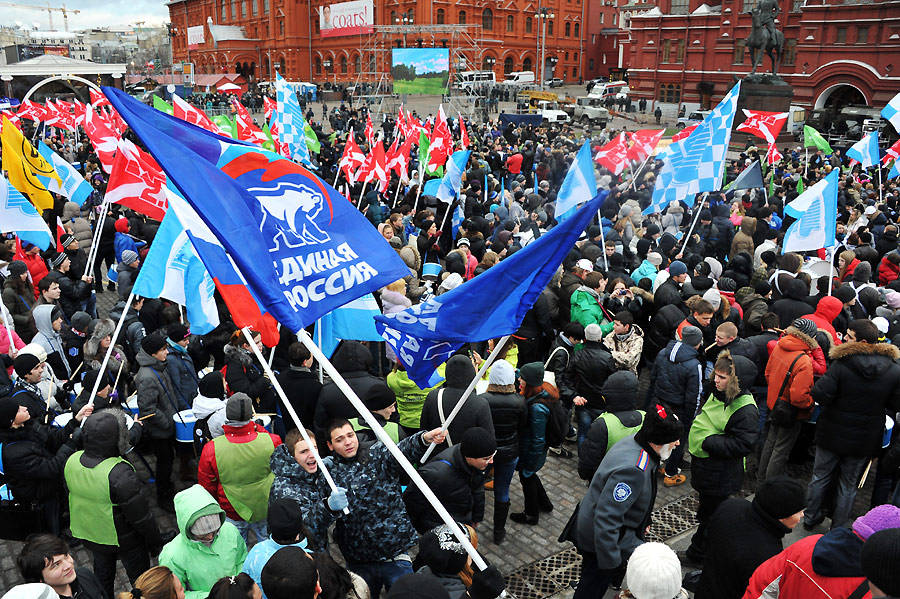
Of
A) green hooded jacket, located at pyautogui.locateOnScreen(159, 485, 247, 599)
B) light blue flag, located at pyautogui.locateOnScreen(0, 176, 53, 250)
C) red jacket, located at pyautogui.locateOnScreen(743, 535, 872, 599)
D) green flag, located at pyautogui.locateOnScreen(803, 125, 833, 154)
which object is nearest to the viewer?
red jacket, located at pyautogui.locateOnScreen(743, 535, 872, 599)

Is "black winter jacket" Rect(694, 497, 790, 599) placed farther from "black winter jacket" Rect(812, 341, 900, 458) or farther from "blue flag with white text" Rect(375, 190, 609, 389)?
"black winter jacket" Rect(812, 341, 900, 458)

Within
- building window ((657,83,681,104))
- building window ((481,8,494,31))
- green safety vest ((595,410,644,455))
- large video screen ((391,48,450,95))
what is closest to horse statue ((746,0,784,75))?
building window ((657,83,681,104))

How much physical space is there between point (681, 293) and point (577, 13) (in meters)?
71.8

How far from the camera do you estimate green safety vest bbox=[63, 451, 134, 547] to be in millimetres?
4215

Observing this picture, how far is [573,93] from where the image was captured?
6309cm

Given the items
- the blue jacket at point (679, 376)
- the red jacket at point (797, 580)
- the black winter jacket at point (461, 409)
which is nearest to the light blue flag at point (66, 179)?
the black winter jacket at point (461, 409)

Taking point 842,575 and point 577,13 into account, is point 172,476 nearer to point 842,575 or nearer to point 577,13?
point 842,575

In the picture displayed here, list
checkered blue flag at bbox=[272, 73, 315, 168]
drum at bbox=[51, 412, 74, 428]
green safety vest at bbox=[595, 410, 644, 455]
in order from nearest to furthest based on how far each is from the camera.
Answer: green safety vest at bbox=[595, 410, 644, 455] < drum at bbox=[51, 412, 74, 428] < checkered blue flag at bbox=[272, 73, 315, 168]

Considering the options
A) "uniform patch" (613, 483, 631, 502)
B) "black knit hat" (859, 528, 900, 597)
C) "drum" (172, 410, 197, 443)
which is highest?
"black knit hat" (859, 528, 900, 597)

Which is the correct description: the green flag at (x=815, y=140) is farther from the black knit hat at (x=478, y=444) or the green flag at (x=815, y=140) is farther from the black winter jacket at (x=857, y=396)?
the black knit hat at (x=478, y=444)

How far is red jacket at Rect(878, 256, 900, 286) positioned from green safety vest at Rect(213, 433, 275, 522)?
838 cm

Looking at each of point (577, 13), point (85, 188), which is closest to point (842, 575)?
Answer: point (85, 188)

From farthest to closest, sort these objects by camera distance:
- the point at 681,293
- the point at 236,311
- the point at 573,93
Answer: the point at 573,93
the point at 681,293
the point at 236,311

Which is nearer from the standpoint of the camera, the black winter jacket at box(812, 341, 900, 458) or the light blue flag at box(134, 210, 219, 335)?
the black winter jacket at box(812, 341, 900, 458)
